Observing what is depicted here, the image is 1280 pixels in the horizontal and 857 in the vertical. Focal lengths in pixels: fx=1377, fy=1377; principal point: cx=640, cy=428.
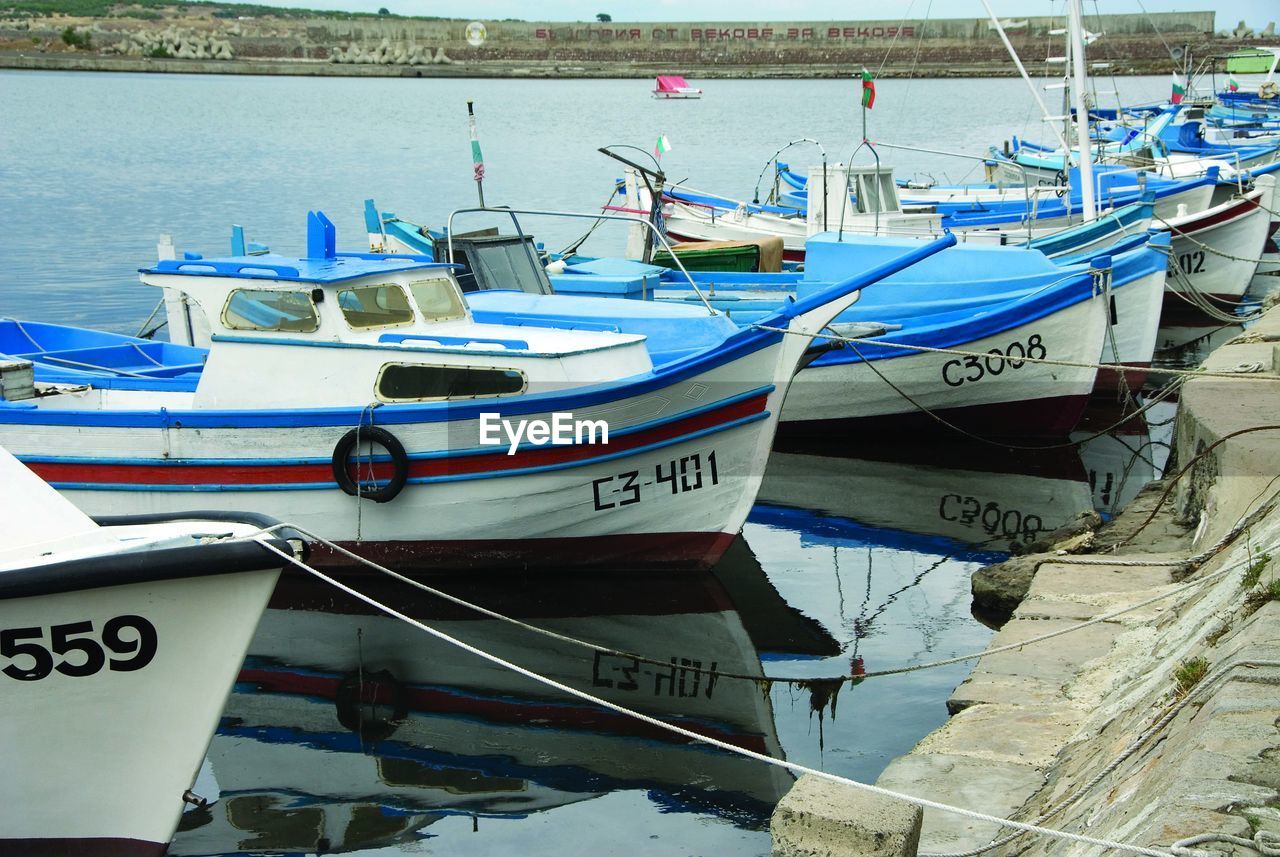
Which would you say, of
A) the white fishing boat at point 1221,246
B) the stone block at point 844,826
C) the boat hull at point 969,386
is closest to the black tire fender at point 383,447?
the stone block at point 844,826

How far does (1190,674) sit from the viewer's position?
548 cm

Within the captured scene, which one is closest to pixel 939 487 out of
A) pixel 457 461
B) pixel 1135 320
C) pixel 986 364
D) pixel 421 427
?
pixel 986 364

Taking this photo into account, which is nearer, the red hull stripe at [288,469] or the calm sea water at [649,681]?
the calm sea water at [649,681]

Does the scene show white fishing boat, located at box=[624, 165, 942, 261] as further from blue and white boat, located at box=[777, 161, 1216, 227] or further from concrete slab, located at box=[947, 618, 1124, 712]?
concrete slab, located at box=[947, 618, 1124, 712]

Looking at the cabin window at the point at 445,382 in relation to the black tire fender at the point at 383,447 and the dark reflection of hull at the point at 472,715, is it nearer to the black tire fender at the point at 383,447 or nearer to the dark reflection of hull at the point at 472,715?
the black tire fender at the point at 383,447

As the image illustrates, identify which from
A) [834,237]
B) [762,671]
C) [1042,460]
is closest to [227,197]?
[834,237]

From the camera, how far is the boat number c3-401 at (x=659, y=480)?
10320 mm

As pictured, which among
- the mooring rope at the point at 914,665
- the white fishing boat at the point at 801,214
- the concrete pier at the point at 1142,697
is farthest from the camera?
the white fishing boat at the point at 801,214

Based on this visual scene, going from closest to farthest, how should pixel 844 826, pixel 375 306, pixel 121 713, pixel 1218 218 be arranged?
pixel 844 826, pixel 121 713, pixel 375 306, pixel 1218 218

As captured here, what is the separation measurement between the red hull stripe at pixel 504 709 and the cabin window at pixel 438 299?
3005 mm

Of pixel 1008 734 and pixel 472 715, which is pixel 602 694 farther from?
pixel 1008 734

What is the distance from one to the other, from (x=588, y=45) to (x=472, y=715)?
109 meters

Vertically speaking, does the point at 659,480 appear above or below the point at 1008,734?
above

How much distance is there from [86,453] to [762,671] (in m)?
5.15
